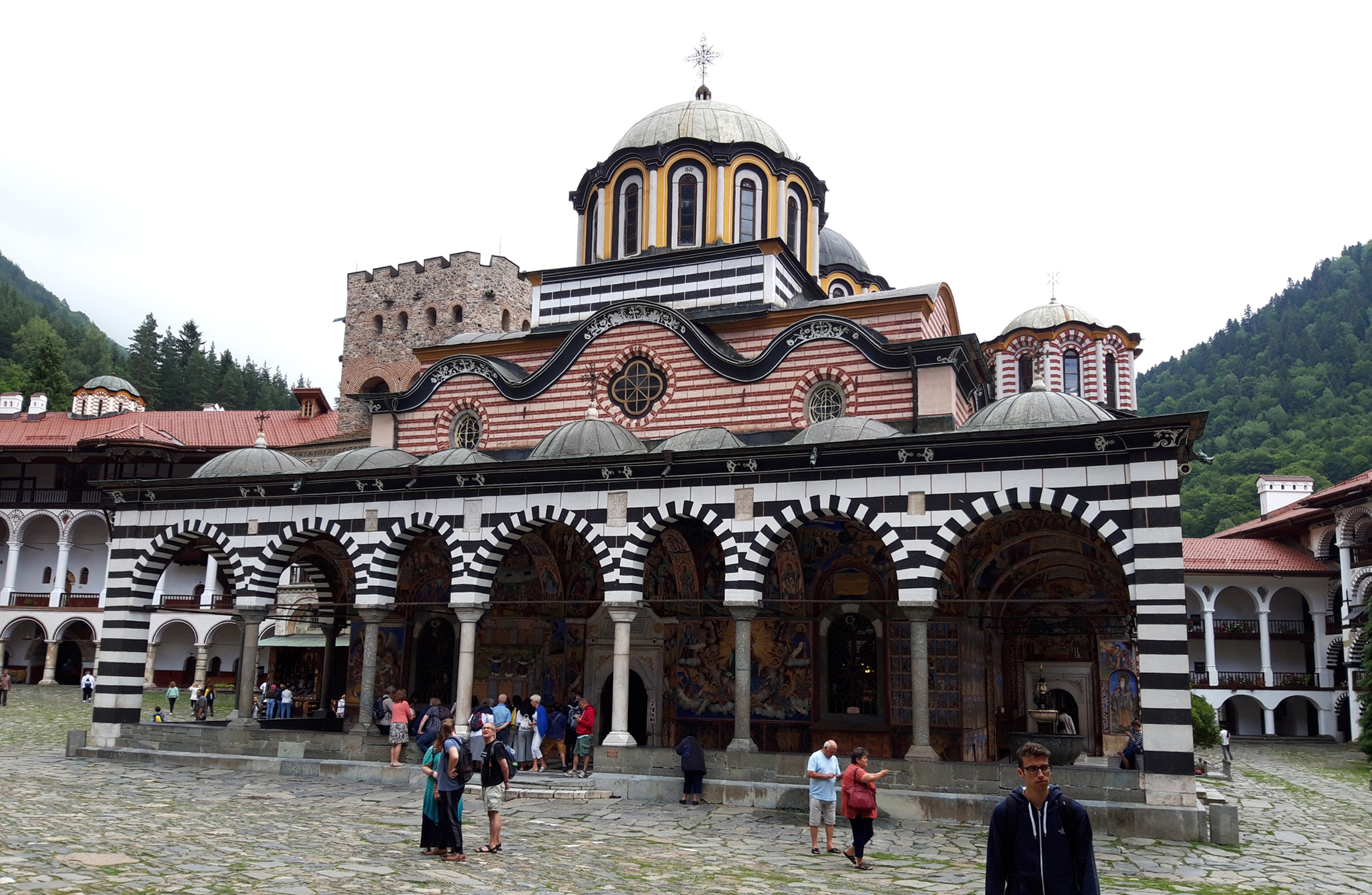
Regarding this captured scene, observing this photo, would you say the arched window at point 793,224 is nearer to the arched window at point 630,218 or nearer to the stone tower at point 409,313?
the arched window at point 630,218

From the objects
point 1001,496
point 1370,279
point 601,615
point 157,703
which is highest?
point 1370,279

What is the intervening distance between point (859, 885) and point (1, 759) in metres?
14.4

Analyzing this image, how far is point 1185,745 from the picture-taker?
42.1 ft

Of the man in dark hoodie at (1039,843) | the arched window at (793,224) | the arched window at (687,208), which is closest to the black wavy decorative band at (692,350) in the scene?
the arched window at (687,208)

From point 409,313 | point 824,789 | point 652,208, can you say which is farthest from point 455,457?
point 409,313

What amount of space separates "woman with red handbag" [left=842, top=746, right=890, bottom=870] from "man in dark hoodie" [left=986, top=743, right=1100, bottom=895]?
189 inches

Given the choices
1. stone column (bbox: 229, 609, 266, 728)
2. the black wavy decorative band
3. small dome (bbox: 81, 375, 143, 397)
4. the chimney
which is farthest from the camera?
small dome (bbox: 81, 375, 143, 397)

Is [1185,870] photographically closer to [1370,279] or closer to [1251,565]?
[1251,565]

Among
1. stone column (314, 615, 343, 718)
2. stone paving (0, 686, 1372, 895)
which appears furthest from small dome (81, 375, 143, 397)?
stone paving (0, 686, 1372, 895)

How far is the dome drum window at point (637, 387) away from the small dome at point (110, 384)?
3431cm

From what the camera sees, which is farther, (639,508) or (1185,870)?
(639,508)

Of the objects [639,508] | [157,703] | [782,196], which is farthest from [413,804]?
[157,703]

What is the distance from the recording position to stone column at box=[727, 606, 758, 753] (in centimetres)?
1500

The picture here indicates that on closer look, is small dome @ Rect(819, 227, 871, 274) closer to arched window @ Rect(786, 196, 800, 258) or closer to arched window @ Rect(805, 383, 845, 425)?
arched window @ Rect(786, 196, 800, 258)
